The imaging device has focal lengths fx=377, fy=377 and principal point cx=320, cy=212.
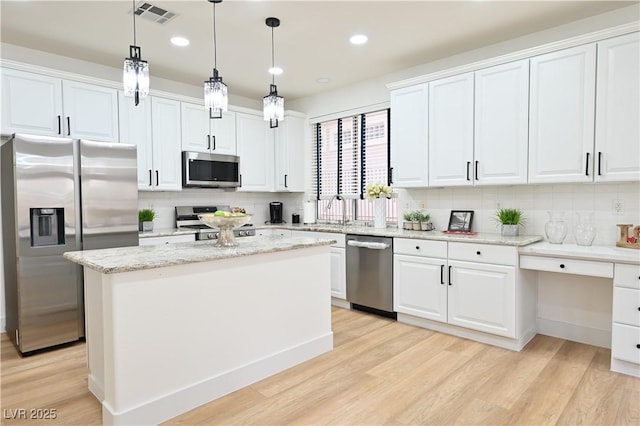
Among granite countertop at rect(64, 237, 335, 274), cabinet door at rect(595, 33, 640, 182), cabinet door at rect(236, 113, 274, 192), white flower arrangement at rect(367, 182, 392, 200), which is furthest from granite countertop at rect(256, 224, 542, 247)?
cabinet door at rect(236, 113, 274, 192)

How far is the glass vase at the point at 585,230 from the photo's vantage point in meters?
2.97

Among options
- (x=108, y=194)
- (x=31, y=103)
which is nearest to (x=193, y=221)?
(x=108, y=194)

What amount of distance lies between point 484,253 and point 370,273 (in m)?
1.20

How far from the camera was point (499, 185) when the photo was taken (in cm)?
346

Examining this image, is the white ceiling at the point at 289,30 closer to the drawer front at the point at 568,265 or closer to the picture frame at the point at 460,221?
the picture frame at the point at 460,221

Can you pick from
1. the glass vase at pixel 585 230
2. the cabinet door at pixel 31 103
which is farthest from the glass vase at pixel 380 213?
the cabinet door at pixel 31 103

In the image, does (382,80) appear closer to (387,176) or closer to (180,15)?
(387,176)

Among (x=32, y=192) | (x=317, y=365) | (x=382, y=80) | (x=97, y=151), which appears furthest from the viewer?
(x=382, y=80)

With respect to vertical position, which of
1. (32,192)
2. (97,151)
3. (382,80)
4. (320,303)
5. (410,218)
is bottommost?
(320,303)

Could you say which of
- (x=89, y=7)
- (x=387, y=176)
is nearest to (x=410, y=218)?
(x=387, y=176)

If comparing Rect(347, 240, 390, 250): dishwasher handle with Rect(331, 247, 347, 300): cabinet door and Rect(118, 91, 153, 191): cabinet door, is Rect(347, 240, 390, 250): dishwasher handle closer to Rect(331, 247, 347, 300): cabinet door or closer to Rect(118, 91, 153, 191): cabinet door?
Rect(331, 247, 347, 300): cabinet door

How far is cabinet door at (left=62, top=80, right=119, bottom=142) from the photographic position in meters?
3.55

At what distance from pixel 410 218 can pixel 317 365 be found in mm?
1917

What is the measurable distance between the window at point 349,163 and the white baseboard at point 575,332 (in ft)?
5.98
